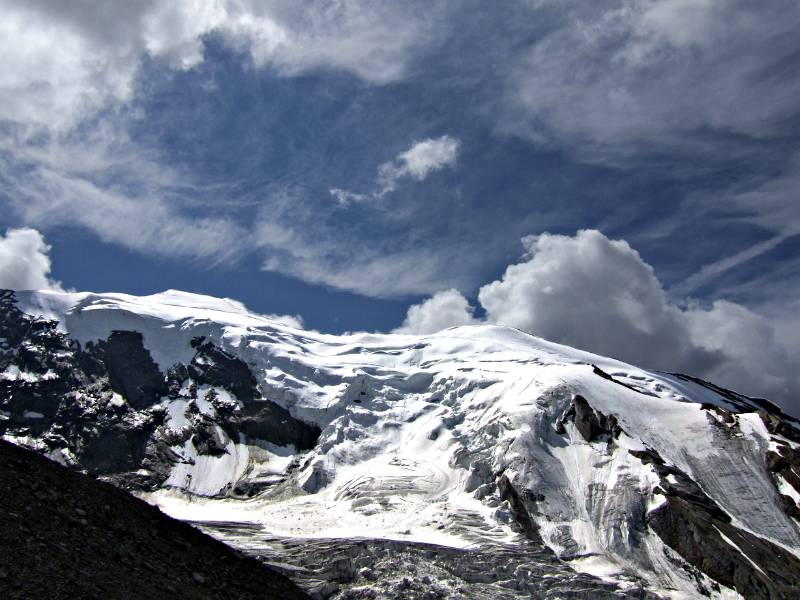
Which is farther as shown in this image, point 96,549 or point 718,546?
point 718,546

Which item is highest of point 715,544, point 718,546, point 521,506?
point 521,506

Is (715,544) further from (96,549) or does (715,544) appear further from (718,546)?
(96,549)

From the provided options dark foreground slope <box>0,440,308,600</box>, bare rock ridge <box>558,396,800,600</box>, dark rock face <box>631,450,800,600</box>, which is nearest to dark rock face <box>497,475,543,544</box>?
bare rock ridge <box>558,396,800,600</box>

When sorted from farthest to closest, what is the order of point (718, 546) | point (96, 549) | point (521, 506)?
point (521, 506)
point (718, 546)
point (96, 549)

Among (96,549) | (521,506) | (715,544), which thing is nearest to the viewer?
(96,549)

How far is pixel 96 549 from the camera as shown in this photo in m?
39.7

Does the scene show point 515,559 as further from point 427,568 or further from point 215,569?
point 215,569

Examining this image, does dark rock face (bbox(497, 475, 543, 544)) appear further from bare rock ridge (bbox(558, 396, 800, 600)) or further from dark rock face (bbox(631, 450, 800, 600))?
dark rock face (bbox(631, 450, 800, 600))

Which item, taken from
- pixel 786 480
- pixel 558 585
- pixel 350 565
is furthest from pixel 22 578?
pixel 786 480

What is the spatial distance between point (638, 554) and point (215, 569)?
13714 cm

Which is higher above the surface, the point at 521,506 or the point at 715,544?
the point at 521,506

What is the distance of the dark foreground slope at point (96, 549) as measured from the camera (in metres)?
34.8

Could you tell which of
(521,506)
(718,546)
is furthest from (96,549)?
(718,546)

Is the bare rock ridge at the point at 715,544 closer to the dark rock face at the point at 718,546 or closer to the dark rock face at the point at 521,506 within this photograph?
the dark rock face at the point at 718,546
